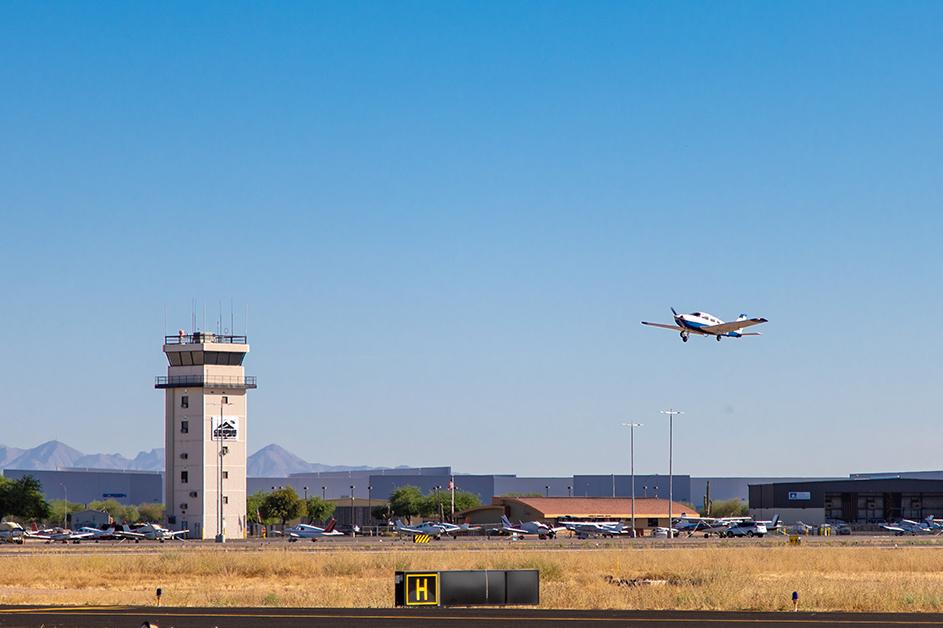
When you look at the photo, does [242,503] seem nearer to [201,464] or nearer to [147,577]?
[201,464]

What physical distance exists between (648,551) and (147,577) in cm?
4193

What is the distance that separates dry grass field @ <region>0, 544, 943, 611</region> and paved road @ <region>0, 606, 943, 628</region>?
4.12 metres

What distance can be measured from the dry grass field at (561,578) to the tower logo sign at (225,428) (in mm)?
58548

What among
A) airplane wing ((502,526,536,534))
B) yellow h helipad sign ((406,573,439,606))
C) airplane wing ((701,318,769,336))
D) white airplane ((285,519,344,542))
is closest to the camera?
yellow h helipad sign ((406,573,439,606))

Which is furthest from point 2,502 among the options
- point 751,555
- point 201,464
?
point 751,555

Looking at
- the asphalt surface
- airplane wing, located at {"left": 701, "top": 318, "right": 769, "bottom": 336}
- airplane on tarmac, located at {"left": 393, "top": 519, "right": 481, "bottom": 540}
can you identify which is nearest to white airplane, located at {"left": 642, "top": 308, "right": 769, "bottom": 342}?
airplane wing, located at {"left": 701, "top": 318, "right": 769, "bottom": 336}

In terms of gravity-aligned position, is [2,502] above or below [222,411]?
below

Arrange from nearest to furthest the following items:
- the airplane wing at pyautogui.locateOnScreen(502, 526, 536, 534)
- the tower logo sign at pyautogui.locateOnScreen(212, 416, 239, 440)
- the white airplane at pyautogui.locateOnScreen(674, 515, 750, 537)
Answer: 1. the tower logo sign at pyautogui.locateOnScreen(212, 416, 239, 440)
2. the airplane wing at pyautogui.locateOnScreen(502, 526, 536, 534)
3. the white airplane at pyautogui.locateOnScreen(674, 515, 750, 537)

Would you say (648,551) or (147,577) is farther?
(648,551)

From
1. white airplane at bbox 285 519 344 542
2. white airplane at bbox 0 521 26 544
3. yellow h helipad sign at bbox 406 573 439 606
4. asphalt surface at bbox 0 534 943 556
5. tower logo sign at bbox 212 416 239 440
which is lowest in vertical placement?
white airplane at bbox 285 519 344 542

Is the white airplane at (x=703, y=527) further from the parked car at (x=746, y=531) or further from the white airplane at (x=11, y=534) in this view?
the white airplane at (x=11, y=534)

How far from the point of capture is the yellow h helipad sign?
44.3m

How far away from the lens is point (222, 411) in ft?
508

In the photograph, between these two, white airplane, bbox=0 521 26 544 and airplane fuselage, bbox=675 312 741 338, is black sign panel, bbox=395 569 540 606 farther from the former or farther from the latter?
white airplane, bbox=0 521 26 544
